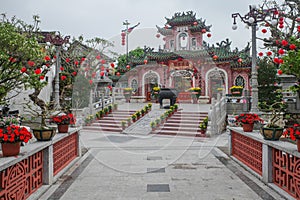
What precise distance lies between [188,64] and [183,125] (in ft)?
32.8

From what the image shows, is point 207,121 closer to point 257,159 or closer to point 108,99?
point 257,159

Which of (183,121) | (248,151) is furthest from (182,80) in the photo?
(248,151)

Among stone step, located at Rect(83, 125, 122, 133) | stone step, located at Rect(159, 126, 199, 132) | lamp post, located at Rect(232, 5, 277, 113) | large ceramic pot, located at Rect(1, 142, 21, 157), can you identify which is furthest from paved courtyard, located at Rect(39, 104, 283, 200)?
stone step, located at Rect(83, 125, 122, 133)

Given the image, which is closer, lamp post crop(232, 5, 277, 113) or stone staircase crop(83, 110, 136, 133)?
lamp post crop(232, 5, 277, 113)

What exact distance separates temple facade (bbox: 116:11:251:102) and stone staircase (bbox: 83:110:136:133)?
279 inches

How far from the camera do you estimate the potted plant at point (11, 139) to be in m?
2.86

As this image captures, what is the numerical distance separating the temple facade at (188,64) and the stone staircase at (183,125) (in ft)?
21.5

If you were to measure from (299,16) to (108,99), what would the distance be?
38.5 ft

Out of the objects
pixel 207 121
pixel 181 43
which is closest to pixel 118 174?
pixel 207 121

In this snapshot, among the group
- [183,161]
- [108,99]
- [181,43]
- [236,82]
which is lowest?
[183,161]

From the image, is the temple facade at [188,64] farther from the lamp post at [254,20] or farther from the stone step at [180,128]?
the lamp post at [254,20]

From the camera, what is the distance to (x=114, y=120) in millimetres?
12898

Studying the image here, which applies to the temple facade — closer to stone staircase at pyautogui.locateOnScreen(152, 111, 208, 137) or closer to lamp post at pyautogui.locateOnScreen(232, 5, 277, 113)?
stone staircase at pyautogui.locateOnScreen(152, 111, 208, 137)

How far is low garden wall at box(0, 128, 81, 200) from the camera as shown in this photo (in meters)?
2.74
